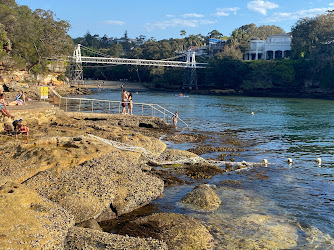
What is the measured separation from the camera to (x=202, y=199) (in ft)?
29.3

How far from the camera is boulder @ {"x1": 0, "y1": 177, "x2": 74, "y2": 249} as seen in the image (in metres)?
4.88

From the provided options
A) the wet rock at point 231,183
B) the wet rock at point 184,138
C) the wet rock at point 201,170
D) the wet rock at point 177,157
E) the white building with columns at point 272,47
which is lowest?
the wet rock at point 231,183

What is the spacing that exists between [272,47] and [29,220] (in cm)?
10960

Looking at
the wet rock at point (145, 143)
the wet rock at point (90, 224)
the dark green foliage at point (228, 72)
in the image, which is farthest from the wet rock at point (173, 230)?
the dark green foliage at point (228, 72)

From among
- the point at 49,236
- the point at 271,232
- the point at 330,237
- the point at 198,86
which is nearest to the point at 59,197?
the point at 49,236

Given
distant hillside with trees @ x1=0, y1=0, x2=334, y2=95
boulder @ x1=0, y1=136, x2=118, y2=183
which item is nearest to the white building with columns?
distant hillside with trees @ x1=0, y1=0, x2=334, y2=95

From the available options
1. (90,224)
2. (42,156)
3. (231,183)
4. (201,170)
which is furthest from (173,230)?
(201,170)

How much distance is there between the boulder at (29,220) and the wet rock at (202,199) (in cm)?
353

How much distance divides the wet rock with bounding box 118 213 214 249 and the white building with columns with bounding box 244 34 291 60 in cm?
10644

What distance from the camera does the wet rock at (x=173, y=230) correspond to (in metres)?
6.61

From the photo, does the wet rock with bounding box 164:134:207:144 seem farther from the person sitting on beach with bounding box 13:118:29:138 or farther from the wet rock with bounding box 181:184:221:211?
the wet rock with bounding box 181:184:221:211

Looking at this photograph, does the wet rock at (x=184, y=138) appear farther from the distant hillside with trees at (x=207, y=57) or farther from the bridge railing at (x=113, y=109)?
the distant hillside with trees at (x=207, y=57)

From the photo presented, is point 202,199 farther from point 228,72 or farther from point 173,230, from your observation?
point 228,72

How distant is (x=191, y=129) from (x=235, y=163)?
10.3m
